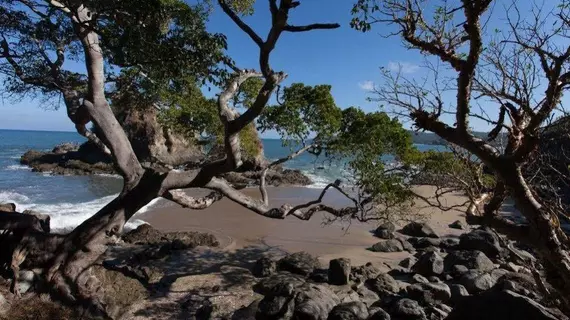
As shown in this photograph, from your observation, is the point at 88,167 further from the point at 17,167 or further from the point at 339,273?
the point at 339,273

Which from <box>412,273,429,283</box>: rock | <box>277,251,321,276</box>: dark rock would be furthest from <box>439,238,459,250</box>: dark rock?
<box>277,251,321,276</box>: dark rock

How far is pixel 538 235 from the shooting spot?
14.6 feet

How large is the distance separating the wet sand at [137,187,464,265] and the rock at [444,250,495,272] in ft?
5.14

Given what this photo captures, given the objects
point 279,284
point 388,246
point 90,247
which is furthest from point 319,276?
point 90,247

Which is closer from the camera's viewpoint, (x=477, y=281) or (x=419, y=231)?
(x=477, y=281)

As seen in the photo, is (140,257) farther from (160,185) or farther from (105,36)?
(105,36)

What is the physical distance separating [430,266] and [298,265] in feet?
13.3

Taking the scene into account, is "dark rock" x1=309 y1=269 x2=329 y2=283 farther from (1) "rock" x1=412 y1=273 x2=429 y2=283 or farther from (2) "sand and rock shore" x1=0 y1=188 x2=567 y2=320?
(1) "rock" x1=412 y1=273 x2=429 y2=283

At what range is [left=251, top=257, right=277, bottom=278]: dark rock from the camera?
10.4 meters

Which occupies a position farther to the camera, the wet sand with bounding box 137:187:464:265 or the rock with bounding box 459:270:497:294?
the wet sand with bounding box 137:187:464:265

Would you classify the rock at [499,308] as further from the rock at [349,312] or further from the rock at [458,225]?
the rock at [458,225]

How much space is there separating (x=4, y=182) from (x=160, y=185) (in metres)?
27.7

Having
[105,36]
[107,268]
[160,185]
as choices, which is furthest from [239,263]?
[105,36]

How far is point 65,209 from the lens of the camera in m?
18.6
